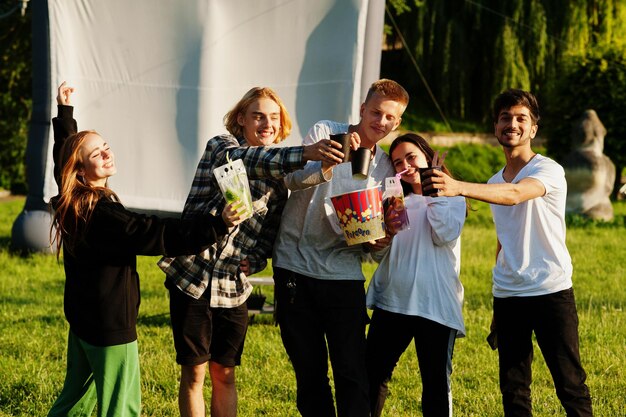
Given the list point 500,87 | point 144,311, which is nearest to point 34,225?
point 144,311

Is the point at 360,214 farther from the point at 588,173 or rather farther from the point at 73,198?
the point at 588,173

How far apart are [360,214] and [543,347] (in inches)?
45.1

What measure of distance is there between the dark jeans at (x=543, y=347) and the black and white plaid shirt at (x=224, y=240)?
1183 mm

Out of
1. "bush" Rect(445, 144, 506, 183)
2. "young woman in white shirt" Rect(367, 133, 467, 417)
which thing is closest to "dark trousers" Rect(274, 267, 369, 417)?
"young woman in white shirt" Rect(367, 133, 467, 417)

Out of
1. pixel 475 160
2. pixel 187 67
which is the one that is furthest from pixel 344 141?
pixel 475 160

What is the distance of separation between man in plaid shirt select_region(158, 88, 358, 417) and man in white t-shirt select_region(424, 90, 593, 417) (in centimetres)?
107

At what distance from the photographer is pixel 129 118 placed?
28.1 feet

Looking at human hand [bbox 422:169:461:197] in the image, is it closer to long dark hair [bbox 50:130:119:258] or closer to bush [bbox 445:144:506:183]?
long dark hair [bbox 50:130:119:258]

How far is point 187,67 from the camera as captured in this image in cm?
841

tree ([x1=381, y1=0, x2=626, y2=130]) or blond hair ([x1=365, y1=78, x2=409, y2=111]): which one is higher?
tree ([x1=381, y1=0, x2=626, y2=130])

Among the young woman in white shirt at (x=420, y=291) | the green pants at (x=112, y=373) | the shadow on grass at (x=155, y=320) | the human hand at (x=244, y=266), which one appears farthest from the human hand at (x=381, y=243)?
the shadow on grass at (x=155, y=320)

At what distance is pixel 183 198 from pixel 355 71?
2090 millimetres

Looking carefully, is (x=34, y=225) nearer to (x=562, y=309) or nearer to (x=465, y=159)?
(x=562, y=309)

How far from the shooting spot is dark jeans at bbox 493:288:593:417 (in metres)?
4.03
